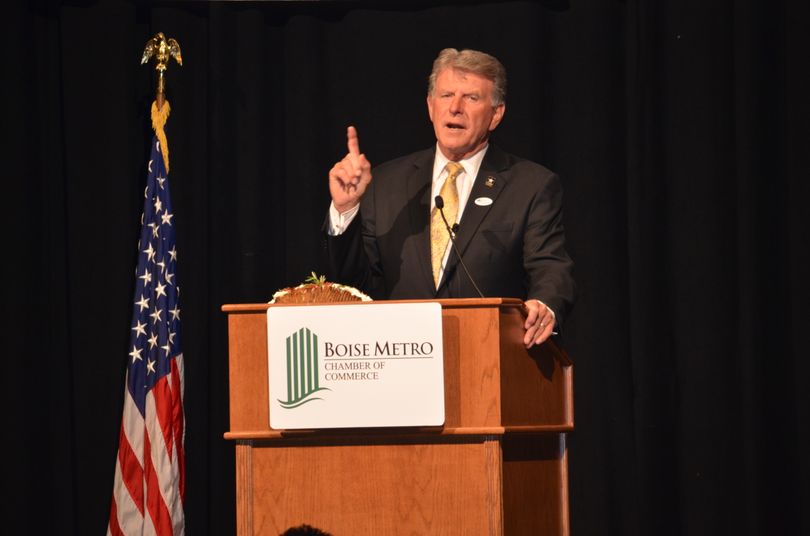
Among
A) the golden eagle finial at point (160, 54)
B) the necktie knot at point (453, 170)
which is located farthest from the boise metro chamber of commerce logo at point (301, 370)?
the golden eagle finial at point (160, 54)

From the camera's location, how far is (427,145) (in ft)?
17.0

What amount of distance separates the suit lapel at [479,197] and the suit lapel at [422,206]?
0.30 ft

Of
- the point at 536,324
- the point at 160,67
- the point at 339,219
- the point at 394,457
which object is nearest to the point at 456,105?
the point at 339,219

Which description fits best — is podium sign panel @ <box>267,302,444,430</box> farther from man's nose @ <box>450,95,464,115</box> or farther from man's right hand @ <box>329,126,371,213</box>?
man's nose @ <box>450,95,464,115</box>

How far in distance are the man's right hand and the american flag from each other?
1.84 m

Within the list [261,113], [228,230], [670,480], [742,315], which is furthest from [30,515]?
[742,315]

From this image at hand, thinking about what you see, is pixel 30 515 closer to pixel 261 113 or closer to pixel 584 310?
pixel 261 113

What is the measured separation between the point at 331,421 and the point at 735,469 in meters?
2.62

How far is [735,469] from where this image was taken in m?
4.76

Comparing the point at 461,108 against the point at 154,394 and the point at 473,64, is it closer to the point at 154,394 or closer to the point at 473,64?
the point at 473,64

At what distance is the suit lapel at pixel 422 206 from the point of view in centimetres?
396

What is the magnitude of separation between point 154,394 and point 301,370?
6.96ft

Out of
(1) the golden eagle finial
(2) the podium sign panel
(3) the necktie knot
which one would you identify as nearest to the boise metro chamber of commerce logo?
(2) the podium sign panel

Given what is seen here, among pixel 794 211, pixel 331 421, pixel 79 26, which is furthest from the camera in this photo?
pixel 79 26
